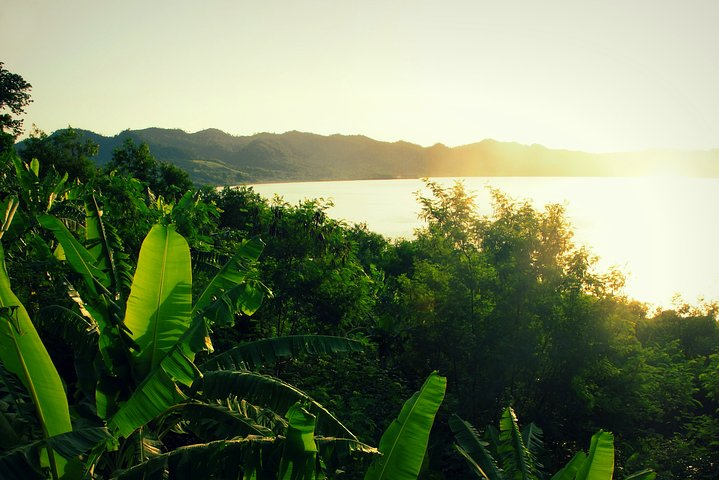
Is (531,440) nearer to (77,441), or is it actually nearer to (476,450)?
(476,450)

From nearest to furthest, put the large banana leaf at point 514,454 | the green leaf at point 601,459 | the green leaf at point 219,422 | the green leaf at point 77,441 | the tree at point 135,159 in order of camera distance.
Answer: the green leaf at point 77,441
the green leaf at point 219,422
the green leaf at point 601,459
the large banana leaf at point 514,454
the tree at point 135,159

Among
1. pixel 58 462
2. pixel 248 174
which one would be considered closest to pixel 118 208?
pixel 58 462

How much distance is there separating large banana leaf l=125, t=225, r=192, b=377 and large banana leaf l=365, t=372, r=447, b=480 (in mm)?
2598

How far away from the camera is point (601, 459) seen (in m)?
6.63

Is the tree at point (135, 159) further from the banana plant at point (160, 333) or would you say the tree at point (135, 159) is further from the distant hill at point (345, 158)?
the distant hill at point (345, 158)

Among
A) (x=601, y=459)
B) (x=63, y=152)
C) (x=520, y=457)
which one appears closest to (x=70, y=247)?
(x=520, y=457)

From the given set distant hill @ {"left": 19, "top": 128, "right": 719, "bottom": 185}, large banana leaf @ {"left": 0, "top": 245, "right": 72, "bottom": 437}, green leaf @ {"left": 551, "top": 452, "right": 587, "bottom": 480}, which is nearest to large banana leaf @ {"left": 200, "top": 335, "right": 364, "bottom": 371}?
large banana leaf @ {"left": 0, "top": 245, "right": 72, "bottom": 437}

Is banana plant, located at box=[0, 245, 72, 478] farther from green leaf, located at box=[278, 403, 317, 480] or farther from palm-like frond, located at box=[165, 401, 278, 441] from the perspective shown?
green leaf, located at box=[278, 403, 317, 480]

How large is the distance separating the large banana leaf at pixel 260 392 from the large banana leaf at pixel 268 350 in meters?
0.62

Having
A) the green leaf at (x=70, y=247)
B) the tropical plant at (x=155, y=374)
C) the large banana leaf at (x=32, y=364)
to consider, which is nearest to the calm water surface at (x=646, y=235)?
the tropical plant at (x=155, y=374)

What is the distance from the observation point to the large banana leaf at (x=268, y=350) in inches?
264

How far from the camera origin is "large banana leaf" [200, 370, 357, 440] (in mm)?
5922

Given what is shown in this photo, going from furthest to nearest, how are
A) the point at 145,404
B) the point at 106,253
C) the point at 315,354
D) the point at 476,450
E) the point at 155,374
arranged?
the point at 315,354, the point at 476,450, the point at 106,253, the point at 155,374, the point at 145,404

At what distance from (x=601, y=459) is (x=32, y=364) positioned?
6498mm
